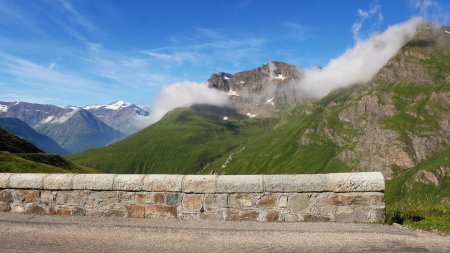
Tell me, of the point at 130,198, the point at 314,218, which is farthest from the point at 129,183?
the point at 314,218

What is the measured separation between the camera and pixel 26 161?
6606 cm

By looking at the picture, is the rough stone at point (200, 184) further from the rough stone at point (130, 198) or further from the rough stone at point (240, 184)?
the rough stone at point (130, 198)

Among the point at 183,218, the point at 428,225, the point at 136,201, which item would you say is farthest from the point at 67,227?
the point at 428,225

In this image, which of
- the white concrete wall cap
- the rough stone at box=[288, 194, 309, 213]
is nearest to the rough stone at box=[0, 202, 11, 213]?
the rough stone at box=[288, 194, 309, 213]

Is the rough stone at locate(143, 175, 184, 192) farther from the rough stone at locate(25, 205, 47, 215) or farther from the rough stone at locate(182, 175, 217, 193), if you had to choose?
the rough stone at locate(25, 205, 47, 215)

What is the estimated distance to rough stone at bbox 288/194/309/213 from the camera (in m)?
11.8

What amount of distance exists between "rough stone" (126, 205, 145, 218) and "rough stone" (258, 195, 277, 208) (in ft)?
12.6

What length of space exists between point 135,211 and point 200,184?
7.78ft

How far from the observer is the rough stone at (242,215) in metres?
12.0

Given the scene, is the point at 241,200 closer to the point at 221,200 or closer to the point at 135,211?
the point at 221,200

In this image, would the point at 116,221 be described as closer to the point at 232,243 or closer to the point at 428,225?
the point at 232,243

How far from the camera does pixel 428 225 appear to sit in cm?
1101

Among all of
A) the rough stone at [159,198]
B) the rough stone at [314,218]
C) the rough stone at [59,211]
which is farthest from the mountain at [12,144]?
the rough stone at [314,218]

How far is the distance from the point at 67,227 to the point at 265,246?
19.5 ft
